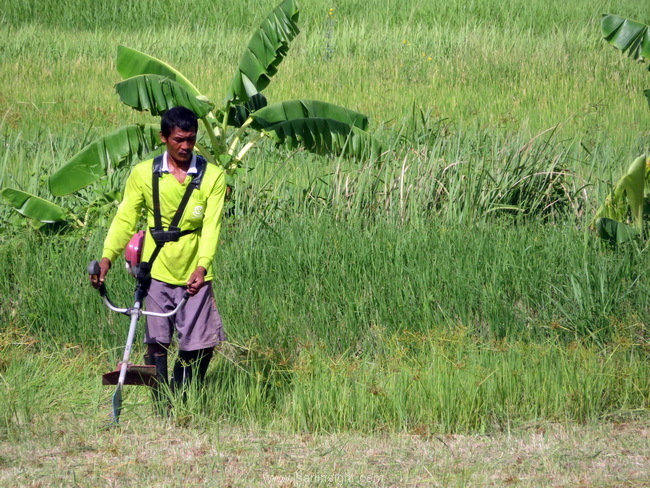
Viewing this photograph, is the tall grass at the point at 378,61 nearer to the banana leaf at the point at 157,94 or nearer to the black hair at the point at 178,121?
the banana leaf at the point at 157,94

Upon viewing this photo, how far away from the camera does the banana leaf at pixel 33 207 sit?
667cm

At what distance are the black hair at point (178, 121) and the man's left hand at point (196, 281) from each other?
64 centimetres

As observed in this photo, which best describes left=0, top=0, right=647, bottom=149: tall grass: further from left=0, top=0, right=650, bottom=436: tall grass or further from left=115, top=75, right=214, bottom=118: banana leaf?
left=115, top=75, right=214, bottom=118: banana leaf

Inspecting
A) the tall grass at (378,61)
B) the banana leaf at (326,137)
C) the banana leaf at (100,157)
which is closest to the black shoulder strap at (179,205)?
the banana leaf at (100,157)

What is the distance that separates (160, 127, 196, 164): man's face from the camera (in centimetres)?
418

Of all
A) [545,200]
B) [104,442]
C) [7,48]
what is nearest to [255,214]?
[545,200]

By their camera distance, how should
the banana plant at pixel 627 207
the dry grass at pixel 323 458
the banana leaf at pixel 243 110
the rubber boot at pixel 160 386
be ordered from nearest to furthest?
the dry grass at pixel 323 458 → the rubber boot at pixel 160 386 → the banana plant at pixel 627 207 → the banana leaf at pixel 243 110

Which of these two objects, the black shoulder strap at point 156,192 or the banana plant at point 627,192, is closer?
the black shoulder strap at point 156,192

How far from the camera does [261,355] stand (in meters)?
5.21

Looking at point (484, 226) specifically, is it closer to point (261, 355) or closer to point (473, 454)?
point (261, 355)

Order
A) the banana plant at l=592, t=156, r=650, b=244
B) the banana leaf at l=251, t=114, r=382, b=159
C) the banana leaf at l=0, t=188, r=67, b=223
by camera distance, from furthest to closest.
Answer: the banana leaf at l=251, t=114, r=382, b=159 < the banana leaf at l=0, t=188, r=67, b=223 < the banana plant at l=592, t=156, r=650, b=244

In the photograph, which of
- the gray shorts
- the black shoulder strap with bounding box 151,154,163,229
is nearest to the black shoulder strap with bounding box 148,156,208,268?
the black shoulder strap with bounding box 151,154,163,229

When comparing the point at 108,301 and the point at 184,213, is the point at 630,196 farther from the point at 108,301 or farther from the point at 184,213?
the point at 108,301

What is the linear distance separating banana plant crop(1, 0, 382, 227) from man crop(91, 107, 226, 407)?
2.62 m
